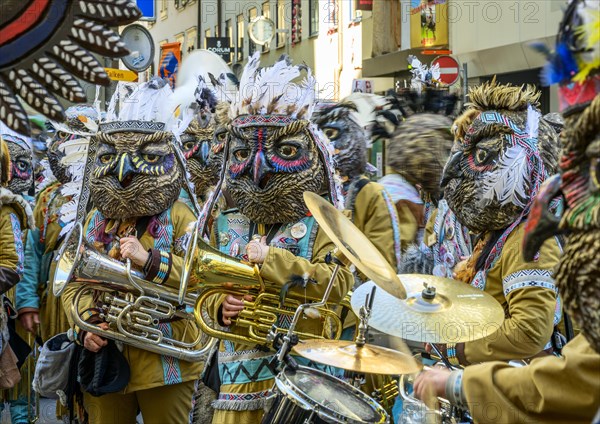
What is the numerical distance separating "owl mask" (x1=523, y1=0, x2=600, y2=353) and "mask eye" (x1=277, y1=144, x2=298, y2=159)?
9.13 feet

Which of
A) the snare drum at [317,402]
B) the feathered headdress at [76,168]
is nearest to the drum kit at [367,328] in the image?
the snare drum at [317,402]

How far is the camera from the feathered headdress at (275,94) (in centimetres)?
561

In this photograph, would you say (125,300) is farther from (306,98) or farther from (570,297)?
(570,297)

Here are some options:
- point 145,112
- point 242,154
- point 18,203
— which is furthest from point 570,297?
point 18,203

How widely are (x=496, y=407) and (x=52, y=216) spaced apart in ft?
20.4

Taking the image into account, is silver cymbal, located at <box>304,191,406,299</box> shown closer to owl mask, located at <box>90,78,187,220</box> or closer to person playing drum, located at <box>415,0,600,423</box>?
person playing drum, located at <box>415,0,600,423</box>

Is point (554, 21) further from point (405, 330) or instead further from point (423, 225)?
point (405, 330)

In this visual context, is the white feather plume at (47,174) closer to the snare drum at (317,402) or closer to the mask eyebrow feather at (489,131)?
the mask eyebrow feather at (489,131)

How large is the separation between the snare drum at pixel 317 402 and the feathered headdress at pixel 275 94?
72.5 inches

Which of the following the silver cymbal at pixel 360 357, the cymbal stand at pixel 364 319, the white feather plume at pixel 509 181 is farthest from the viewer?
the white feather plume at pixel 509 181

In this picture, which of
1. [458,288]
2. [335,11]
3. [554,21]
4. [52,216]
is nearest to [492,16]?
[554,21]

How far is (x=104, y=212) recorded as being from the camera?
604 centimetres

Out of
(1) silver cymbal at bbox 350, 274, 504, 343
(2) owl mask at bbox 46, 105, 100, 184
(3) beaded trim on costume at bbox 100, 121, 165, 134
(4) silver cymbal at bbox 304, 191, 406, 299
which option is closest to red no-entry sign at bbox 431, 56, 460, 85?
(2) owl mask at bbox 46, 105, 100, 184

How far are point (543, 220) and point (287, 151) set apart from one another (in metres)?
2.81
